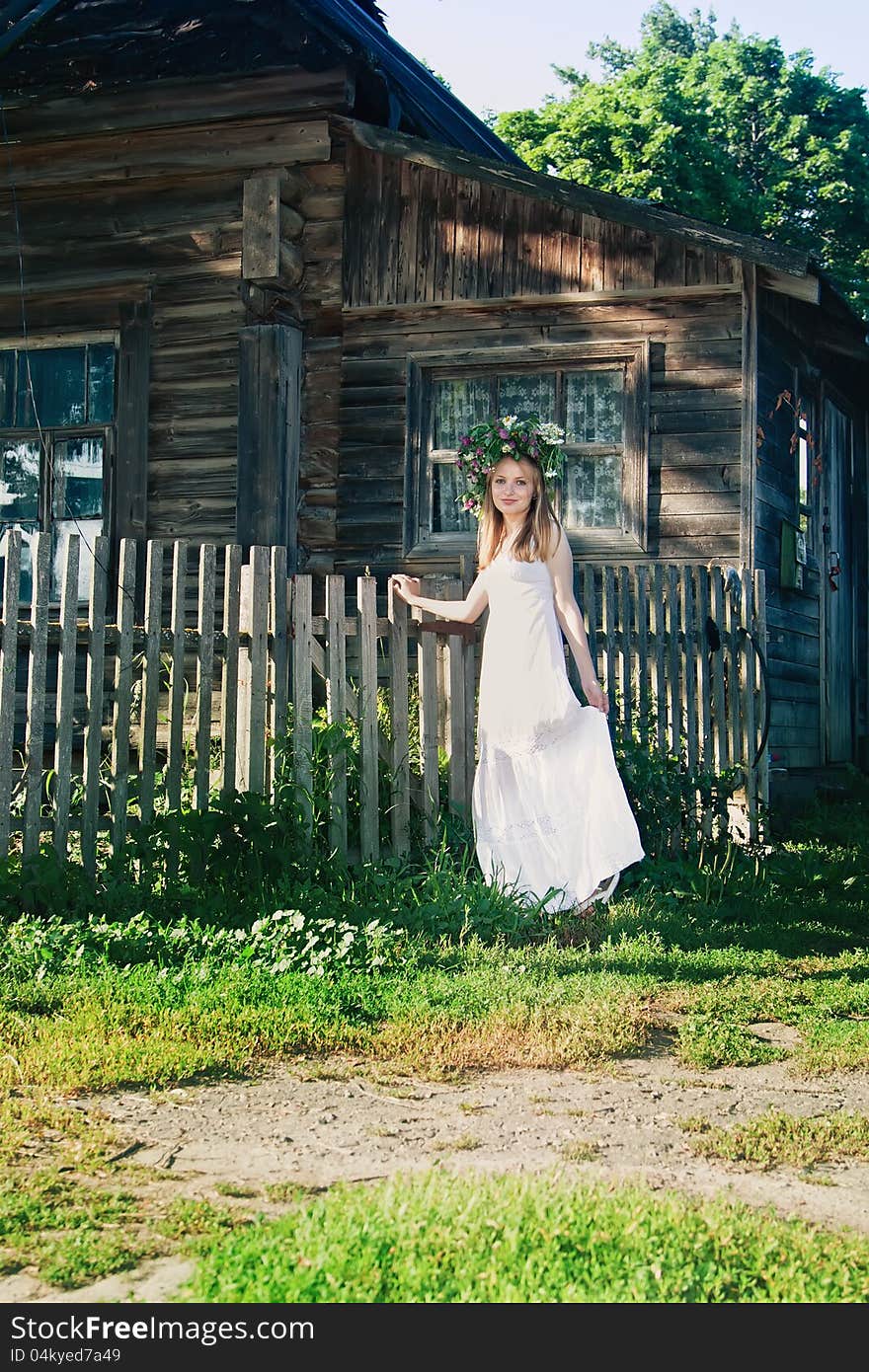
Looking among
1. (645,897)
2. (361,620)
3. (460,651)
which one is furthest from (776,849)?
(361,620)

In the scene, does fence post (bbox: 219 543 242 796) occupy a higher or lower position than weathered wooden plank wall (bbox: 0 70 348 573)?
lower

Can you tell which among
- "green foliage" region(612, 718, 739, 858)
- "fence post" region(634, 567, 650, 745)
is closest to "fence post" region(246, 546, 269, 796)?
"green foliage" region(612, 718, 739, 858)

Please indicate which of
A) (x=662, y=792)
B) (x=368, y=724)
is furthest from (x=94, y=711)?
(x=662, y=792)

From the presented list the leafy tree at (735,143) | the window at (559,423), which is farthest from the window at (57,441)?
the leafy tree at (735,143)

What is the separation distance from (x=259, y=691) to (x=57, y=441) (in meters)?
5.19

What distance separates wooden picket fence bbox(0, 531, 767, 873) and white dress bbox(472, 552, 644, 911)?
423 millimetres

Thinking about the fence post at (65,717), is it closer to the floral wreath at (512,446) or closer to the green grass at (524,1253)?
the floral wreath at (512,446)

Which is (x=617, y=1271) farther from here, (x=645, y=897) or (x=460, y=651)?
(x=460, y=651)

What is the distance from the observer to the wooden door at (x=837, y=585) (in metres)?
12.4

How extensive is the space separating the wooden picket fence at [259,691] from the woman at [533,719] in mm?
433

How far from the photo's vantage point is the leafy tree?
89.9 feet

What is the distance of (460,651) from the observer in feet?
22.3

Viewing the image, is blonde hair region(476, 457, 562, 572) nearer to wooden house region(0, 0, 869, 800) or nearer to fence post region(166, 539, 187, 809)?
fence post region(166, 539, 187, 809)

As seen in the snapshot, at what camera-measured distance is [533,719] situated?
6168 millimetres
